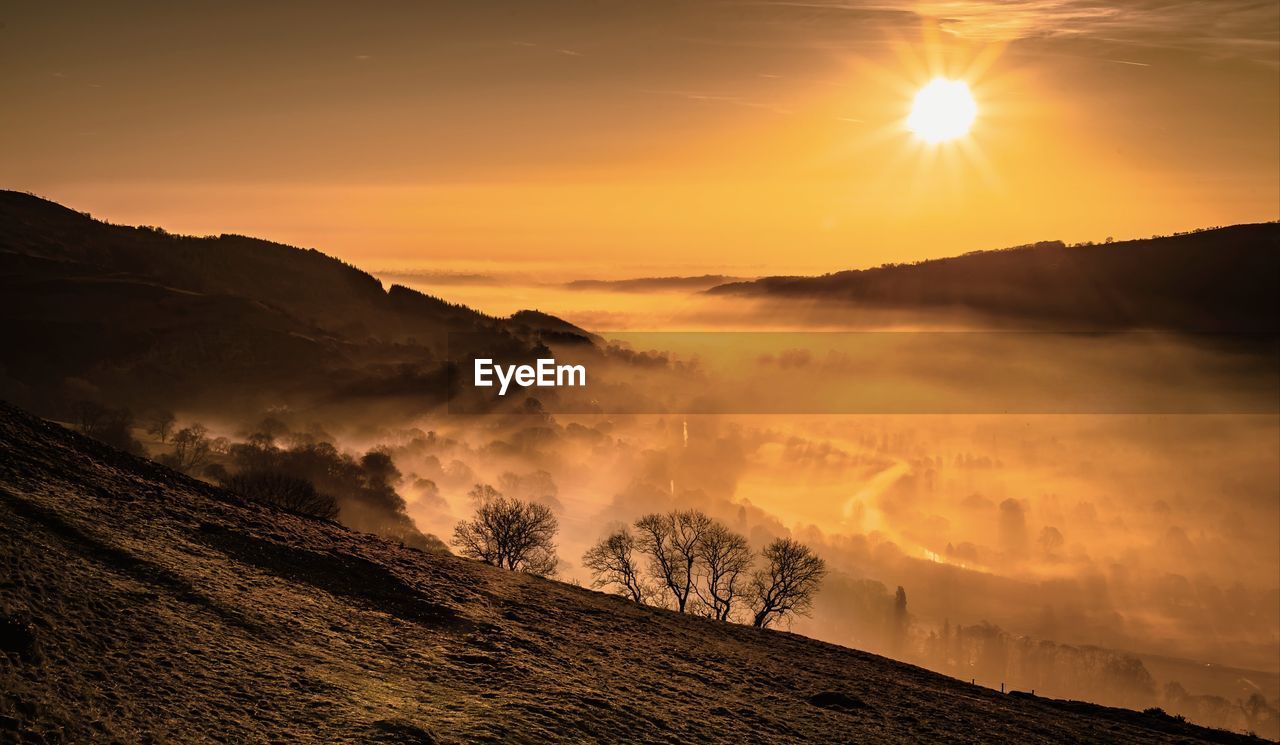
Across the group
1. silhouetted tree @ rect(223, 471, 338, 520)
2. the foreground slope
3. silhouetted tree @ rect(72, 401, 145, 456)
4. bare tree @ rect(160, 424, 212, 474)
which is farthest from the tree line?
bare tree @ rect(160, 424, 212, 474)

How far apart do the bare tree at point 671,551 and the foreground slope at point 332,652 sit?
95.4ft

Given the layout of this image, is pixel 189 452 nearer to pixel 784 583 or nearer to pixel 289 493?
pixel 289 493

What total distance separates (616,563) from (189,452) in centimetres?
12655

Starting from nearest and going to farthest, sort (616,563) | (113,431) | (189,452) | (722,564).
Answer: (616,563) → (722,564) → (113,431) → (189,452)

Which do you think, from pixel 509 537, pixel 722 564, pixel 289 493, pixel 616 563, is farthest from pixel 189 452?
pixel 722 564

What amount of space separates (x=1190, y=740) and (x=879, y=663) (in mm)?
18158

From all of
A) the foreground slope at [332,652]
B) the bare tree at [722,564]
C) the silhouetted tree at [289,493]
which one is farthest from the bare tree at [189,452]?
the foreground slope at [332,652]

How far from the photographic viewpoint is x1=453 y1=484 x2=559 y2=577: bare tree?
87125 mm

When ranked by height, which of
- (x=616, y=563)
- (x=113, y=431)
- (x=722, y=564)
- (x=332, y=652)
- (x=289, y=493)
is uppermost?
(x=722, y=564)

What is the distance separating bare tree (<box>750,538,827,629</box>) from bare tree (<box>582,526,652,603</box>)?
1147 cm

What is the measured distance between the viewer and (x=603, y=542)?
89938 millimetres

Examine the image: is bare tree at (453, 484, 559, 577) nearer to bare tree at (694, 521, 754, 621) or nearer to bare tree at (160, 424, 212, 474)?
bare tree at (694, 521, 754, 621)

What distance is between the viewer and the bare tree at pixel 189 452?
156 metres

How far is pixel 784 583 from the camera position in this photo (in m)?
85.3
